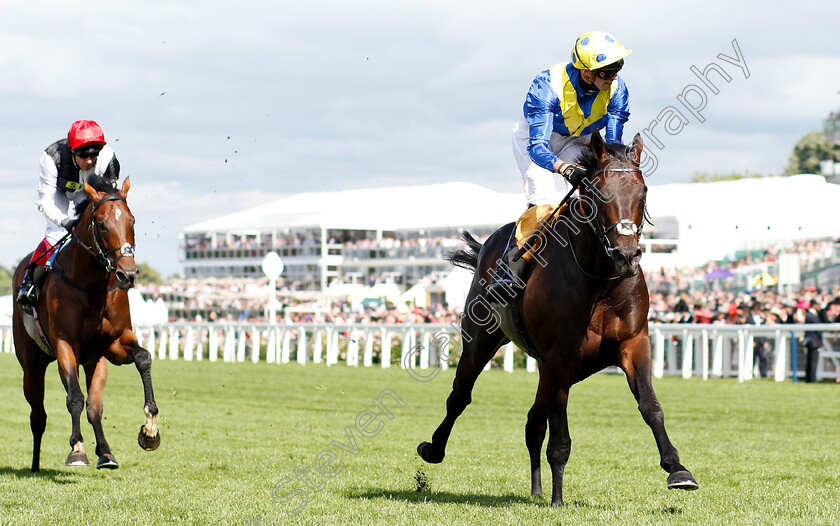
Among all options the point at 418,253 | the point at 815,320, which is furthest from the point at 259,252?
the point at 815,320

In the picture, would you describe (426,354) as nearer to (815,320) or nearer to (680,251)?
(815,320)

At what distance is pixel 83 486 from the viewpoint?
6543mm

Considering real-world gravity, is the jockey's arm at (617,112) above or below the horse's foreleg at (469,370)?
above

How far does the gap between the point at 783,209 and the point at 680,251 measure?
368cm

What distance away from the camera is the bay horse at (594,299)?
5031 millimetres

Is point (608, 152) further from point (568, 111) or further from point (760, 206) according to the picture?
point (760, 206)

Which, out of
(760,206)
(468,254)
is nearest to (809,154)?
(760,206)

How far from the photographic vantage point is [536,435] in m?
6.25

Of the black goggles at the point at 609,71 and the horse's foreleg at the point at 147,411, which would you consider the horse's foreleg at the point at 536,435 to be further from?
the horse's foreleg at the point at 147,411

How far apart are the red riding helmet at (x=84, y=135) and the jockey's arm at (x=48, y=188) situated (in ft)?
0.74

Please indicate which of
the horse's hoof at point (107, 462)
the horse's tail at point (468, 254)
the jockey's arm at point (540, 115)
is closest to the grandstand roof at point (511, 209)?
the horse's tail at point (468, 254)

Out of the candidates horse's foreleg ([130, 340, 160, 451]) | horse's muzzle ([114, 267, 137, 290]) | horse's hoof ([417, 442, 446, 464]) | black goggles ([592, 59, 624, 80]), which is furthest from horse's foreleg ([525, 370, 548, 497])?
horse's muzzle ([114, 267, 137, 290])

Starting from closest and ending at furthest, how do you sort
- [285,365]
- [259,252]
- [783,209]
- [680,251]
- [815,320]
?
[815,320] → [285,365] → [783,209] → [680,251] → [259,252]

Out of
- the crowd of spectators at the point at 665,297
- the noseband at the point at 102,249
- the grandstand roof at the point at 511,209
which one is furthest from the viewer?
the grandstand roof at the point at 511,209
